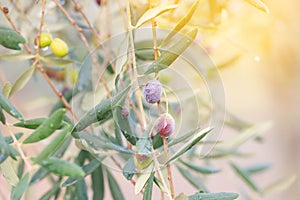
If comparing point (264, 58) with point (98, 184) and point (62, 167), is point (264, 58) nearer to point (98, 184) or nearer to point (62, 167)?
point (98, 184)

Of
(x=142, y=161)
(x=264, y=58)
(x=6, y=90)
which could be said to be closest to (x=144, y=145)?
(x=142, y=161)

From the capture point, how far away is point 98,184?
654 millimetres

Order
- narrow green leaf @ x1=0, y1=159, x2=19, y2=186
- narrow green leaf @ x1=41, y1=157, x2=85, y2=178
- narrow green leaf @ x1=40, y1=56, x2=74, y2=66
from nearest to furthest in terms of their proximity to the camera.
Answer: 1. narrow green leaf @ x1=41, y1=157, x2=85, y2=178
2. narrow green leaf @ x1=0, y1=159, x2=19, y2=186
3. narrow green leaf @ x1=40, y1=56, x2=74, y2=66

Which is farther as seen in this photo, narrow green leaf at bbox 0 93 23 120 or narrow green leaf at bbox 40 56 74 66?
narrow green leaf at bbox 40 56 74 66

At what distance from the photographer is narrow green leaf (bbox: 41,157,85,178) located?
38cm

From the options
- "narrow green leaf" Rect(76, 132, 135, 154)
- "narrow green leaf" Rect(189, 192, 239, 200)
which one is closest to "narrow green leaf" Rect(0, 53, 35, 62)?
"narrow green leaf" Rect(76, 132, 135, 154)

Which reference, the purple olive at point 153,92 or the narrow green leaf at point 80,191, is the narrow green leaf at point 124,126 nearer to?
the purple olive at point 153,92

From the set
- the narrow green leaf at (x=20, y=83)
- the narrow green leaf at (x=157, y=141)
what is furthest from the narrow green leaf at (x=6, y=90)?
the narrow green leaf at (x=157, y=141)

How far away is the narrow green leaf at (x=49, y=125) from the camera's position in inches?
15.6

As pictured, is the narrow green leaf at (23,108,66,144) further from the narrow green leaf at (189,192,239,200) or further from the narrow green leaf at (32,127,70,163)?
the narrow green leaf at (189,192,239,200)

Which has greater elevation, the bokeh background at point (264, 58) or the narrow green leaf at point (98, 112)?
the narrow green leaf at point (98, 112)

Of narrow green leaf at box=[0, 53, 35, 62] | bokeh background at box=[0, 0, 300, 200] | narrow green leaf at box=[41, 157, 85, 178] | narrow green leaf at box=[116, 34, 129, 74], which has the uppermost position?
narrow green leaf at box=[0, 53, 35, 62]

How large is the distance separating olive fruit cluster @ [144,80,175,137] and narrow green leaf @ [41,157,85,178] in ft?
0.32

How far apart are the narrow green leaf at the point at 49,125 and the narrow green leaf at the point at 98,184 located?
22 cm
